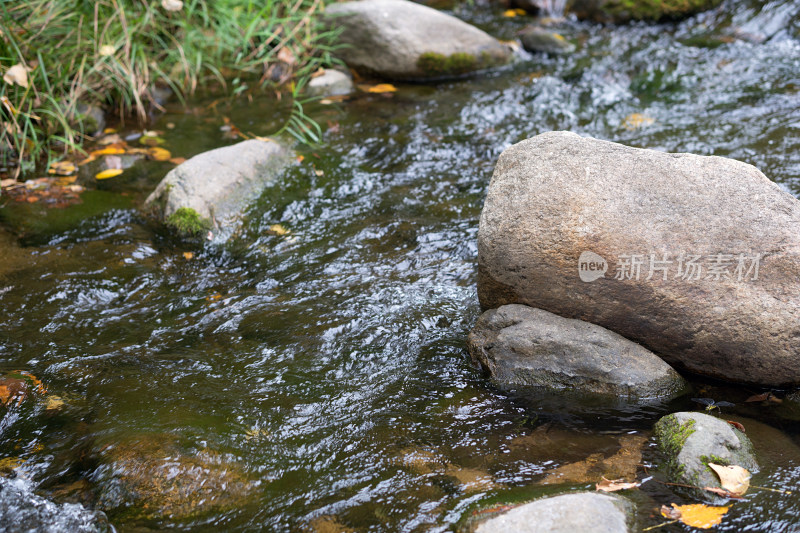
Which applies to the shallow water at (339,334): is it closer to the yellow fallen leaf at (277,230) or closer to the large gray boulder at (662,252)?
the yellow fallen leaf at (277,230)

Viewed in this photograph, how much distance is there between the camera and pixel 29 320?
358 cm

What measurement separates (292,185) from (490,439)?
9.35ft

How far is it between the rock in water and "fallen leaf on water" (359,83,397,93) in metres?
0.18

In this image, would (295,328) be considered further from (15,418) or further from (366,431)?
(15,418)

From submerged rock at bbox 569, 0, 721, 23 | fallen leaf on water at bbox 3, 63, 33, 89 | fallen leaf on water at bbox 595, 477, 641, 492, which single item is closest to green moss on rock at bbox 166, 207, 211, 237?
fallen leaf on water at bbox 3, 63, 33, 89

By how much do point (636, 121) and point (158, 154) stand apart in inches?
165

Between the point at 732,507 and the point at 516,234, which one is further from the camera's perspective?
the point at 516,234

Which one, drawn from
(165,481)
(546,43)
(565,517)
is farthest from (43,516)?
(546,43)

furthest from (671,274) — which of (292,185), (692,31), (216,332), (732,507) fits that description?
(692,31)

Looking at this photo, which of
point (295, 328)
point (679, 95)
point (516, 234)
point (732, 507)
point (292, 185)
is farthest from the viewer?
point (679, 95)

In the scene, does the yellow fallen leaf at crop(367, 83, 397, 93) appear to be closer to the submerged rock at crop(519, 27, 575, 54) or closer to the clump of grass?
the clump of grass

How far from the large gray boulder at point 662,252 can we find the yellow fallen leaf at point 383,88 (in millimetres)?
3769

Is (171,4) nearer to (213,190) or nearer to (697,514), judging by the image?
(213,190)

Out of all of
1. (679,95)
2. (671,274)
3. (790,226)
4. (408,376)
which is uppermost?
(679,95)
